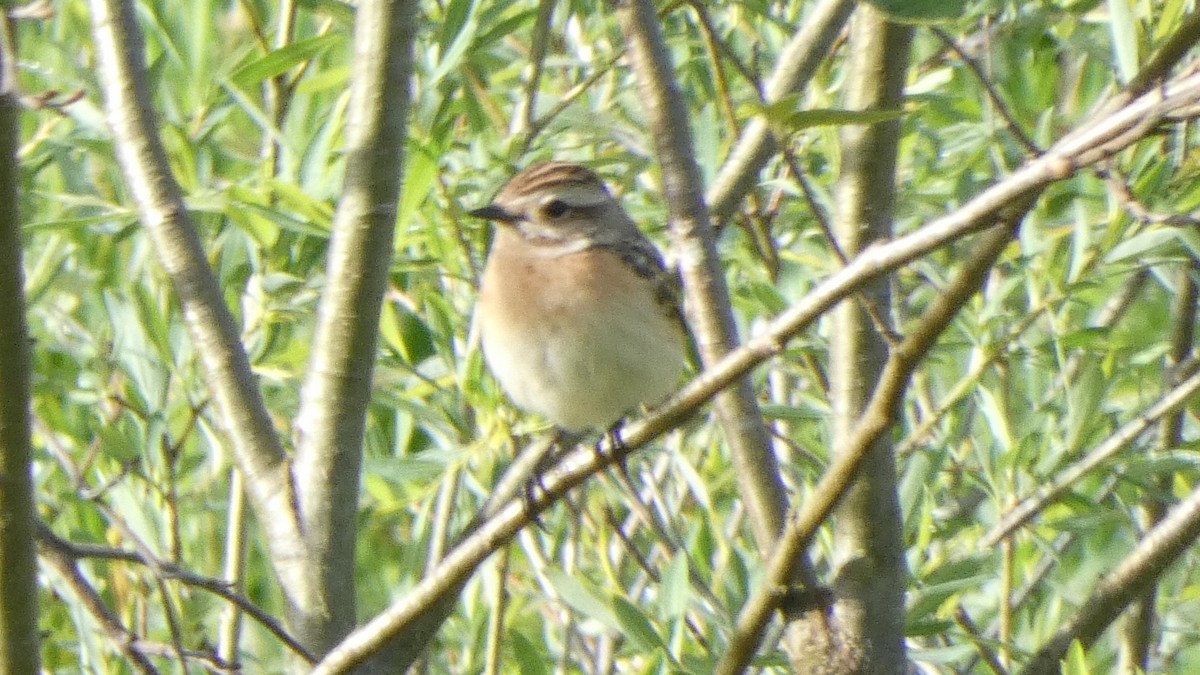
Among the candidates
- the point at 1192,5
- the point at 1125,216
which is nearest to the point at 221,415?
the point at 1125,216

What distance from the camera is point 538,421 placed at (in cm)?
445

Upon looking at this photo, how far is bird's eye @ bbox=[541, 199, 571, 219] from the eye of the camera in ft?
15.0

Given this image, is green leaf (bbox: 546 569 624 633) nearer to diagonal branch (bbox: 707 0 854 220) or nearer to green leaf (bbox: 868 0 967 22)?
diagonal branch (bbox: 707 0 854 220)

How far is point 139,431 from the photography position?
439 centimetres

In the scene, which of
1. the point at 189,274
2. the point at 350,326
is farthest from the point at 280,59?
the point at 350,326

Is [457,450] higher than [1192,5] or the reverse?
the reverse

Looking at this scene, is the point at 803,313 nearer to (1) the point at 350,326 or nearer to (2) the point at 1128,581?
(1) the point at 350,326

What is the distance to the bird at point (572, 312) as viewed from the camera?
4.18 metres

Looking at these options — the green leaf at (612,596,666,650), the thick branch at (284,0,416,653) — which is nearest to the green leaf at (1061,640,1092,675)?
the green leaf at (612,596,666,650)

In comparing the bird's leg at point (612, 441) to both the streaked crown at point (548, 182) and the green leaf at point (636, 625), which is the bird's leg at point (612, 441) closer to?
the green leaf at point (636, 625)

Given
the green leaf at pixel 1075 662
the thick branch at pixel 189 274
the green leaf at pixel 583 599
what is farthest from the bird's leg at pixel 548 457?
the green leaf at pixel 1075 662

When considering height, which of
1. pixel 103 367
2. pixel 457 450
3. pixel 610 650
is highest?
pixel 103 367

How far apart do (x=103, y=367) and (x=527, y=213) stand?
1194 mm

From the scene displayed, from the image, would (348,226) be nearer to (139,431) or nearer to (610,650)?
(139,431)
